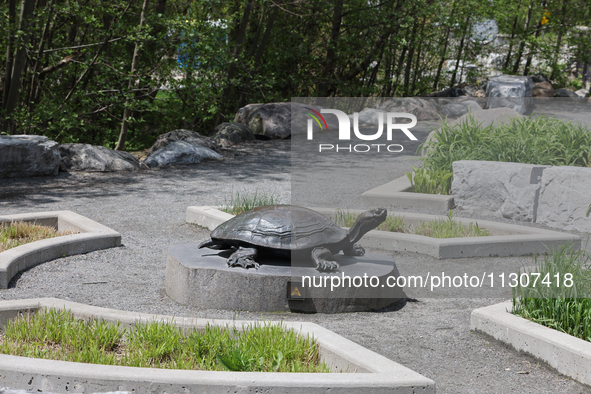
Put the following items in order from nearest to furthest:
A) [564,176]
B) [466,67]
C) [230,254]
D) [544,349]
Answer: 1. [544,349]
2. [230,254]
3. [564,176]
4. [466,67]

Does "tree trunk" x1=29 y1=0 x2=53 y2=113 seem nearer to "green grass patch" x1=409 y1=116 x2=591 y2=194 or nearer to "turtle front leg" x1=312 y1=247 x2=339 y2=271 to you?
"green grass patch" x1=409 y1=116 x2=591 y2=194

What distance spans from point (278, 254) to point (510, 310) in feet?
5.63

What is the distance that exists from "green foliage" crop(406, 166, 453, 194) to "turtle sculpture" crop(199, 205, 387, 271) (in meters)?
2.80

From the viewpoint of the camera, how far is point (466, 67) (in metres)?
21.2

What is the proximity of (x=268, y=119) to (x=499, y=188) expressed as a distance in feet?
25.9

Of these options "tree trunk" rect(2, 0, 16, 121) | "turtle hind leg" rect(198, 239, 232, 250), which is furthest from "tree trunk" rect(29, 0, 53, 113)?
"turtle hind leg" rect(198, 239, 232, 250)

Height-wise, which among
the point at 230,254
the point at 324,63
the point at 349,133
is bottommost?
the point at 230,254

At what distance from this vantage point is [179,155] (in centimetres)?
1123

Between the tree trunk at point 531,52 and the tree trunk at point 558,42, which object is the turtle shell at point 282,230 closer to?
the tree trunk at point 531,52

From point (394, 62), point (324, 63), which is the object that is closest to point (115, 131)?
point (324, 63)

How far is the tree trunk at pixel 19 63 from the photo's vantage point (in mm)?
10344

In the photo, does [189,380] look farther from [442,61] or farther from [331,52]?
[442,61]

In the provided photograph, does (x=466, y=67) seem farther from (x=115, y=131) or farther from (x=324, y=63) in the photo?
(x=115, y=131)

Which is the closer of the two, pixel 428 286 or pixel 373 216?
pixel 373 216
